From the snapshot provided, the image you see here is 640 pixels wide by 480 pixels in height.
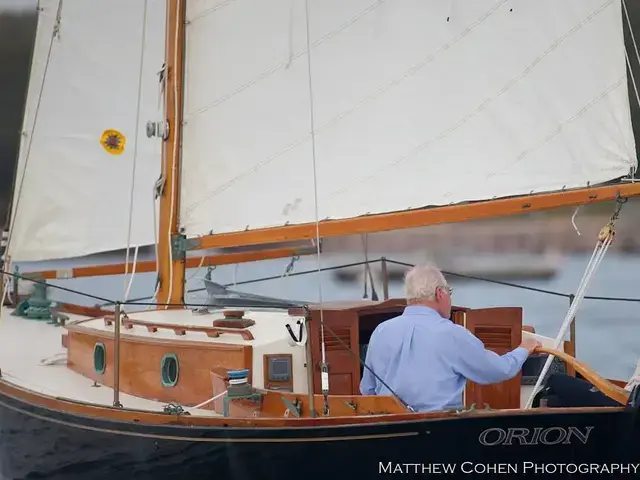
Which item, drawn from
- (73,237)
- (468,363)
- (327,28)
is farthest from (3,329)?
(468,363)

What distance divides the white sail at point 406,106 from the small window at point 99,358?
98 centimetres

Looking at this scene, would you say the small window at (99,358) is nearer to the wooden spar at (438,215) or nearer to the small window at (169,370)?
the small window at (169,370)

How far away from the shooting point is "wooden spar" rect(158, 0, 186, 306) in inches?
239

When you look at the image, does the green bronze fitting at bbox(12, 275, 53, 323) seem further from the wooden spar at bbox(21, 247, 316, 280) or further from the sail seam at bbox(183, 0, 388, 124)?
the sail seam at bbox(183, 0, 388, 124)

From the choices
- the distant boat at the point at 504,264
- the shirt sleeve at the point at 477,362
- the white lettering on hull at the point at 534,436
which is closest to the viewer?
the white lettering on hull at the point at 534,436

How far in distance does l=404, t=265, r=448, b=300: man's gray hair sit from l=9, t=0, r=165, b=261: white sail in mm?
5495

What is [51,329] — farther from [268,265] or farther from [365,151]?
[268,265]

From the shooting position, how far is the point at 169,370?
16.7 ft

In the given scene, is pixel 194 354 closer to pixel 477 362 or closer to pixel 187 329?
pixel 187 329

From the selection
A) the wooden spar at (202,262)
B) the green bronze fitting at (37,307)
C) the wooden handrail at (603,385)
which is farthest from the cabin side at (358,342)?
the green bronze fitting at (37,307)

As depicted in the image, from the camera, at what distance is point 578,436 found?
12.2 ft

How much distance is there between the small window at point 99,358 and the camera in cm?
563

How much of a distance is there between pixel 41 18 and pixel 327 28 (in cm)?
457

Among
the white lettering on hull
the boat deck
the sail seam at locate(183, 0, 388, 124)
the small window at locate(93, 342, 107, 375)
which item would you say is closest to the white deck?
the boat deck
